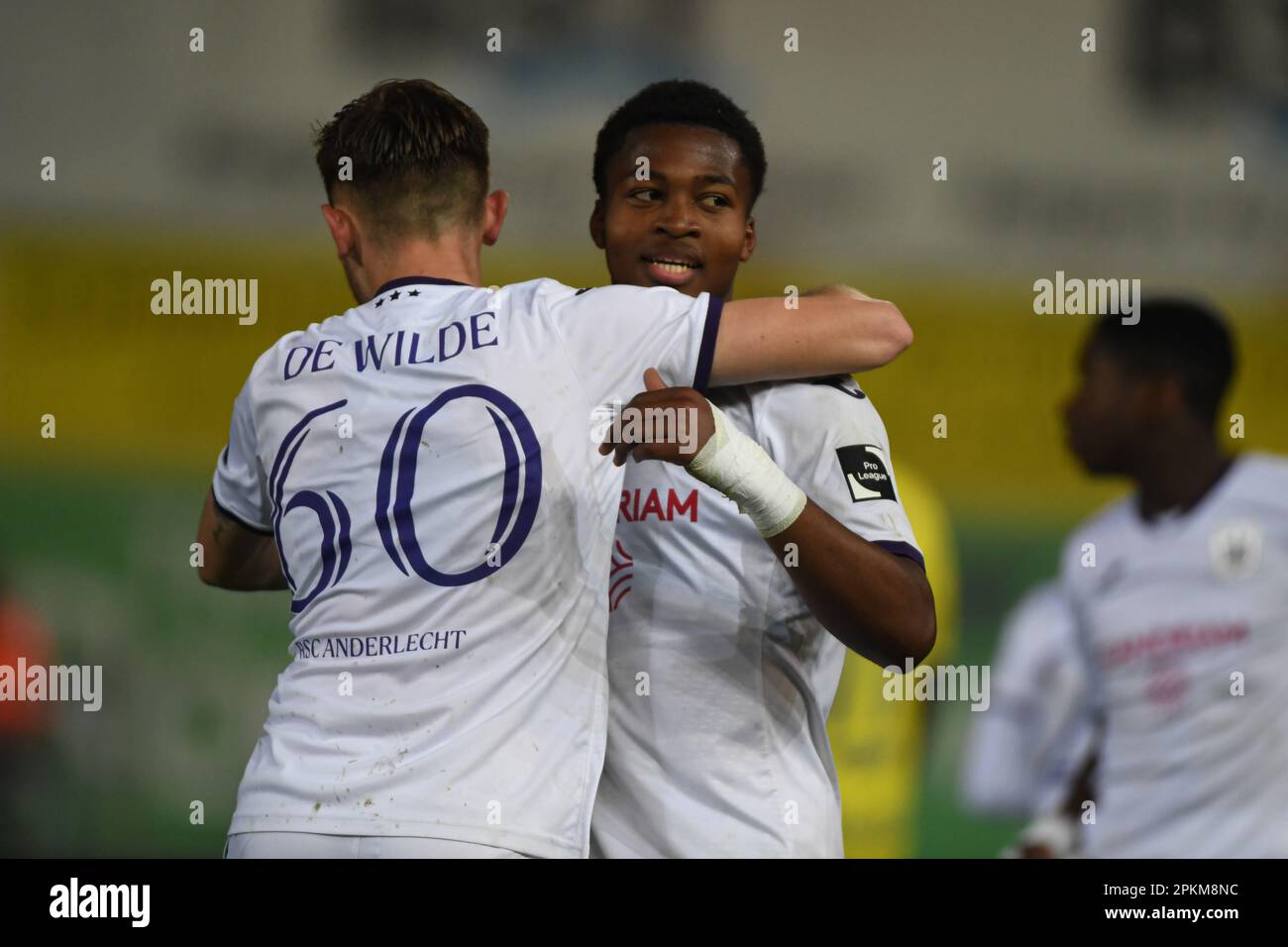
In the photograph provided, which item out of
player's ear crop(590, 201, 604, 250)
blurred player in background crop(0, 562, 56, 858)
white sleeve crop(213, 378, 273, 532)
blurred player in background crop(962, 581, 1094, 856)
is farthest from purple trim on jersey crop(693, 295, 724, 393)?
blurred player in background crop(0, 562, 56, 858)

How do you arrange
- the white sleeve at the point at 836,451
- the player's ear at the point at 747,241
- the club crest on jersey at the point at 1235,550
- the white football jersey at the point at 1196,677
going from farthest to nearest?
the club crest on jersey at the point at 1235,550
the white football jersey at the point at 1196,677
the player's ear at the point at 747,241
the white sleeve at the point at 836,451

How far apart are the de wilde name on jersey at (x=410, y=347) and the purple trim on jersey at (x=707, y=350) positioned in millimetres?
307

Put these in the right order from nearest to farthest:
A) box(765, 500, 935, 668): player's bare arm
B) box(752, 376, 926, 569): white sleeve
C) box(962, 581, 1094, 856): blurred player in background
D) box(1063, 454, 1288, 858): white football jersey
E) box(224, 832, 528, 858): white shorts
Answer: box(224, 832, 528, 858): white shorts < box(765, 500, 935, 668): player's bare arm < box(752, 376, 926, 569): white sleeve < box(1063, 454, 1288, 858): white football jersey < box(962, 581, 1094, 856): blurred player in background

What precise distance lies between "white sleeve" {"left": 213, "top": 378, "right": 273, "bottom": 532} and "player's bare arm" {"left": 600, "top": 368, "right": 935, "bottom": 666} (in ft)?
2.11

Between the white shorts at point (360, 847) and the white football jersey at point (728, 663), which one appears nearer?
the white shorts at point (360, 847)

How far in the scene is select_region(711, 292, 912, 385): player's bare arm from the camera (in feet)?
8.11

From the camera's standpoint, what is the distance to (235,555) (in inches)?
113

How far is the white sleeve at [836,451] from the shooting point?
8.31 feet

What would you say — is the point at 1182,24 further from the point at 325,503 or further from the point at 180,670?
the point at 325,503

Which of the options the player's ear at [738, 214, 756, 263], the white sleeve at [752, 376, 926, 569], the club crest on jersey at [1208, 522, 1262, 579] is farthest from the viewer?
the club crest on jersey at [1208, 522, 1262, 579]

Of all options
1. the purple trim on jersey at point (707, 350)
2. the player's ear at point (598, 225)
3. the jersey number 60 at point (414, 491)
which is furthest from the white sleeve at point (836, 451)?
the player's ear at point (598, 225)

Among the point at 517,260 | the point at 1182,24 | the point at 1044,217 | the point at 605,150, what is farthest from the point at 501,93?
the point at 605,150

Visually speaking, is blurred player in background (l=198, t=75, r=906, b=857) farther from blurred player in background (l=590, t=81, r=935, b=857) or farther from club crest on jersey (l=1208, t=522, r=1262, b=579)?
club crest on jersey (l=1208, t=522, r=1262, b=579)

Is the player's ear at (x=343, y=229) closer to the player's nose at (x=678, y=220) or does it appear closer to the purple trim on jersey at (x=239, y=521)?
the purple trim on jersey at (x=239, y=521)
